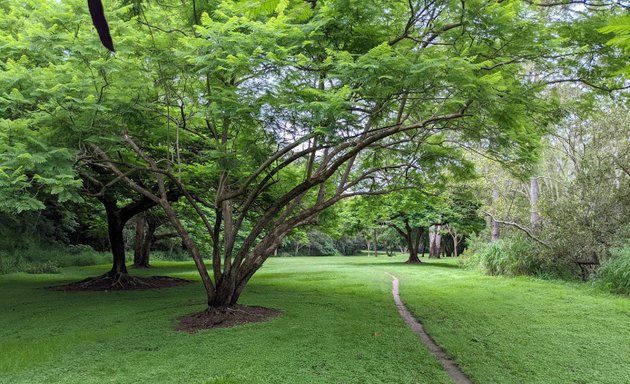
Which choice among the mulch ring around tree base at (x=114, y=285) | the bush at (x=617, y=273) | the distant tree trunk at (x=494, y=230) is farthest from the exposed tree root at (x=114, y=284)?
the distant tree trunk at (x=494, y=230)

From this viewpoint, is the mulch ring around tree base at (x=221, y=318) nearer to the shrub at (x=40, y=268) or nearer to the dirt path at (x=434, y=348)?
the dirt path at (x=434, y=348)

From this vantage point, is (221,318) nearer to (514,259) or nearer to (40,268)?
(514,259)

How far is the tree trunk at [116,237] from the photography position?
15219mm

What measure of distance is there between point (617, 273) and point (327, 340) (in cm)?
800

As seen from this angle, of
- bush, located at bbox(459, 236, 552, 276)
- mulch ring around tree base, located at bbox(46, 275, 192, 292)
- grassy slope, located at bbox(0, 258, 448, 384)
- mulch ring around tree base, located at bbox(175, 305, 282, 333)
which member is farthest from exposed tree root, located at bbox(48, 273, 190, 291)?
bush, located at bbox(459, 236, 552, 276)

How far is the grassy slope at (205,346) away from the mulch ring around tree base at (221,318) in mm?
324

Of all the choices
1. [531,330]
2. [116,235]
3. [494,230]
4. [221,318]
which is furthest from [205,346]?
[494,230]

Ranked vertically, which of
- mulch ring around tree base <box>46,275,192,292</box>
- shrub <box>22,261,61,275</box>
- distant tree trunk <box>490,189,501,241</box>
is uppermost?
distant tree trunk <box>490,189,501,241</box>

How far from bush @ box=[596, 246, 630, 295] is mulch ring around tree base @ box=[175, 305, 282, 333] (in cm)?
792

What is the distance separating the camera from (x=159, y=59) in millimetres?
7617

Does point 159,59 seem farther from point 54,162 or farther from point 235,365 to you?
point 235,365

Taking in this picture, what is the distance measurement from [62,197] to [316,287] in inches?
361

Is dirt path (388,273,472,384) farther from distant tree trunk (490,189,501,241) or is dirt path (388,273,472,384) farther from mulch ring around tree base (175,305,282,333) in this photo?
distant tree trunk (490,189,501,241)

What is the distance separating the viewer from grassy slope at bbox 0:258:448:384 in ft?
17.9
